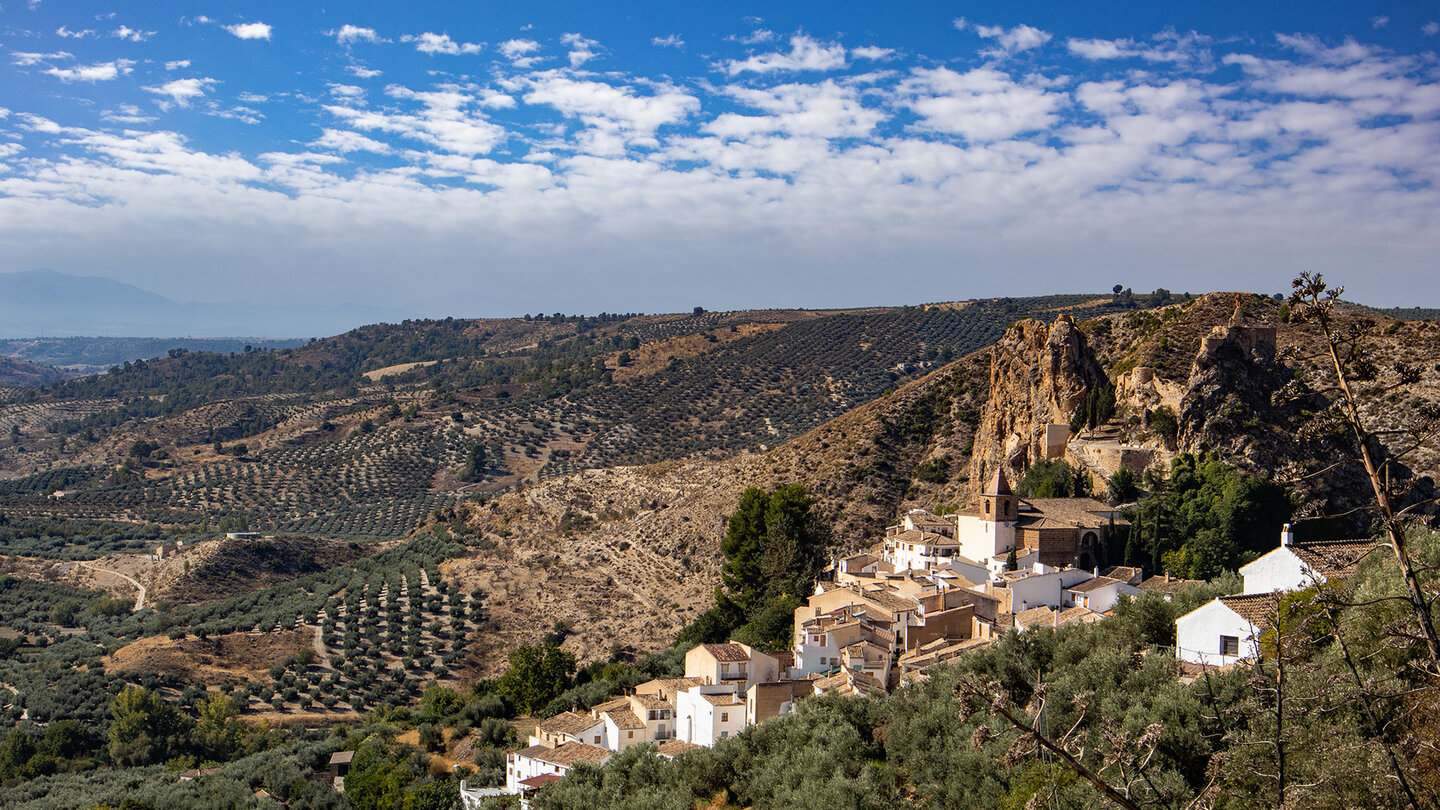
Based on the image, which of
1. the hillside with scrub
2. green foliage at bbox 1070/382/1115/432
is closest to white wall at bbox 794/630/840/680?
the hillside with scrub

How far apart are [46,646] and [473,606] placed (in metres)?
20.1

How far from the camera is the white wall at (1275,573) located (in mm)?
19016

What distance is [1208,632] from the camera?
17.4 meters

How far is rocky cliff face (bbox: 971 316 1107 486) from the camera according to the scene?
135 feet

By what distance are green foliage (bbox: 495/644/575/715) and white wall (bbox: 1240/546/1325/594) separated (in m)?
23.6

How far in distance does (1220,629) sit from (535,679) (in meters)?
24.7

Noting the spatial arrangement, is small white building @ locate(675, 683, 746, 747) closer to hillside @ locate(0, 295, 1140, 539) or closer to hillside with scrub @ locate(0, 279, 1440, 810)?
hillside with scrub @ locate(0, 279, 1440, 810)

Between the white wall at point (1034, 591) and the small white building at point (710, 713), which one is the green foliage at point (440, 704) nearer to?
the small white building at point (710, 713)

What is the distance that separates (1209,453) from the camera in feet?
112

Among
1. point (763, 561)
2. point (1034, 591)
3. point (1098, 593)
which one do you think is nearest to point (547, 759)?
point (1034, 591)

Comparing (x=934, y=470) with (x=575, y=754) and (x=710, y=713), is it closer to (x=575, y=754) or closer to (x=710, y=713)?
(x=710, y=713)

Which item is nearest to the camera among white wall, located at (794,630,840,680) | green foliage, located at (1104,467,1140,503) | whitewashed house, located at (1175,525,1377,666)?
whitewashed house, located at (1175,525,1377,666)

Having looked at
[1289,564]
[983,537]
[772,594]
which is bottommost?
[772,594]

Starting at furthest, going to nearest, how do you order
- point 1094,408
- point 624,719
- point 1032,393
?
point 1032,393 < point 1094,408 < point 624,719
